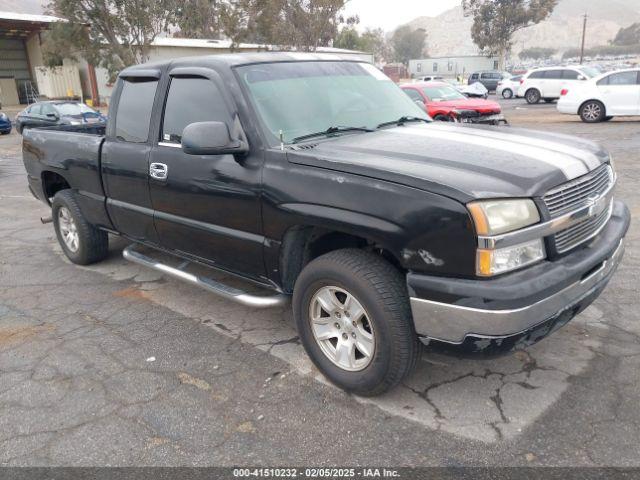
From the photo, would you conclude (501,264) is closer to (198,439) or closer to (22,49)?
(198,439)

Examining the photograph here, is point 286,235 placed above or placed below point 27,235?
above

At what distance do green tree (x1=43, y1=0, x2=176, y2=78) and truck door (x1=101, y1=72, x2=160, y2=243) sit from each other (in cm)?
2023

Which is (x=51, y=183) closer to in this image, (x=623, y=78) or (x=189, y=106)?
(x=189, y=106)

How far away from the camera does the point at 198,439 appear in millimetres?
2758

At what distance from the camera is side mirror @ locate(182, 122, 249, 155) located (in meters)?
3.08

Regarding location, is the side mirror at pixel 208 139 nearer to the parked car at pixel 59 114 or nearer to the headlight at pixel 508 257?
the headlight at pixel 508 257

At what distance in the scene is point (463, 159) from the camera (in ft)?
9.20

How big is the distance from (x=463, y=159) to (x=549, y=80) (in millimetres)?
25298

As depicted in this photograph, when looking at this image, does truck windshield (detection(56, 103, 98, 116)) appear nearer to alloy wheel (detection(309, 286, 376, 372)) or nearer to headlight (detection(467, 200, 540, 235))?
alloy wheel (detection(309, 286, 376, 372))

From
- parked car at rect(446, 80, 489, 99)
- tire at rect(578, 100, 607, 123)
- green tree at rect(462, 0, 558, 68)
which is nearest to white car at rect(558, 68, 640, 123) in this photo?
tire at rect(578, 100, 607, 123)

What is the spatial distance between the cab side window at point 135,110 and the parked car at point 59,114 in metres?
13.4

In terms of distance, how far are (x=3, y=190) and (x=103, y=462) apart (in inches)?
364

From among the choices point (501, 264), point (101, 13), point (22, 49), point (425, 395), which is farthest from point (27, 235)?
point (22, 49)

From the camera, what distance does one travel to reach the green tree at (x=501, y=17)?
5266cm
